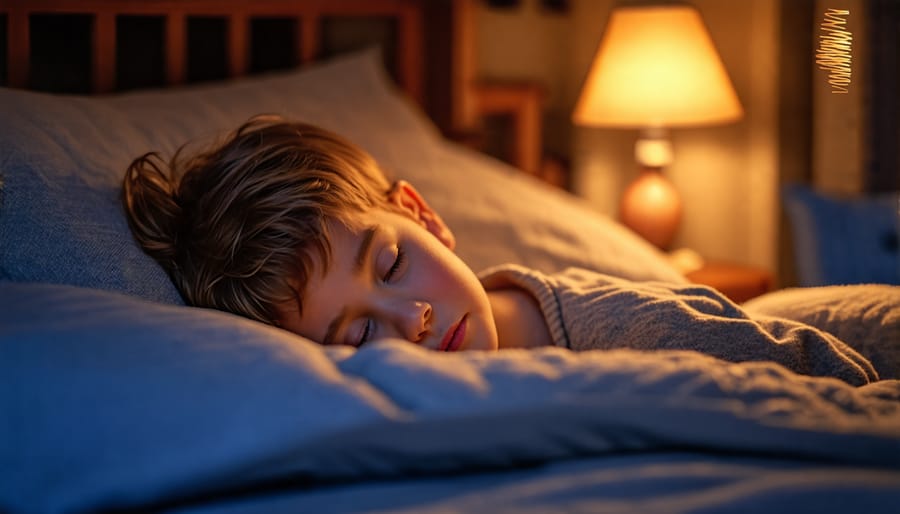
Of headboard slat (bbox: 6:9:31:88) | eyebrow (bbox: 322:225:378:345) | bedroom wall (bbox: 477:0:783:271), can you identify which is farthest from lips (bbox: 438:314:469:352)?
bedroom wall (bbox: 477:0:783:271)

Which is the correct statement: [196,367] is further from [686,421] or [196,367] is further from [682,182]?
[682,182]

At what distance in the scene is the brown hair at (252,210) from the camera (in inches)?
46.6

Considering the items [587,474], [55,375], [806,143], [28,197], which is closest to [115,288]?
[28,197]

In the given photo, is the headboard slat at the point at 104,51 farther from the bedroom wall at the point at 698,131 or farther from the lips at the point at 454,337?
the bedroom wall at the point at 698,131

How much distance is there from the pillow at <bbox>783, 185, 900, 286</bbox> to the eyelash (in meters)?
1.22

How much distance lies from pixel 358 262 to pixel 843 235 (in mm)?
1399

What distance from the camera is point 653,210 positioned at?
8.44 feet

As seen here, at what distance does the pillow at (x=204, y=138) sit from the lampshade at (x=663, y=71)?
0.56 metres

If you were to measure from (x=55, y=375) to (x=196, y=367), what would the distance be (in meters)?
0.10

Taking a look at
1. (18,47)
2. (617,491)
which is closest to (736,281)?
(18,47)

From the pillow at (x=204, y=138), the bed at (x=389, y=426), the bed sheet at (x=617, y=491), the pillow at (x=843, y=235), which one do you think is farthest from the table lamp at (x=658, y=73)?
the bed sheet at (x=617, y=491)

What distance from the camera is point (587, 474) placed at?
0.74m

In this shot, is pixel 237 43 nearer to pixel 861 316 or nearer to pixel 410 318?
pixel 410 318

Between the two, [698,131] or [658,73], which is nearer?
[658,73]
